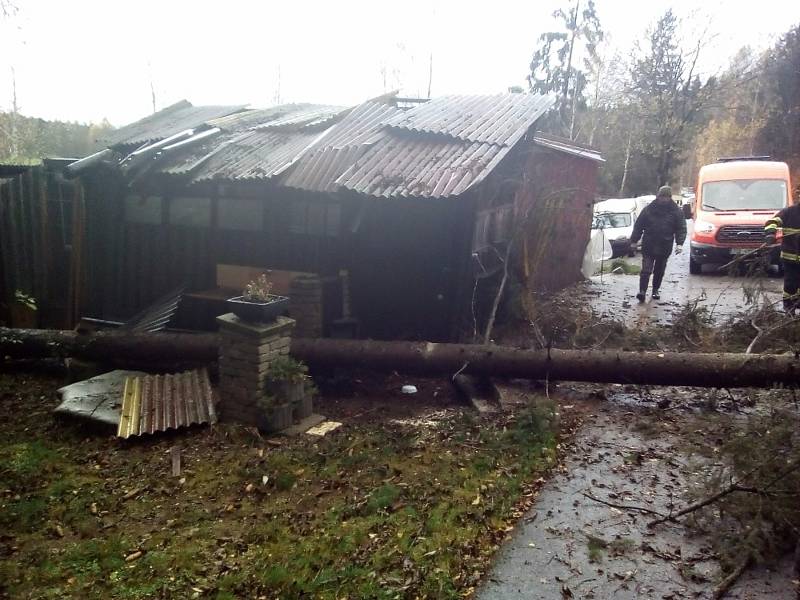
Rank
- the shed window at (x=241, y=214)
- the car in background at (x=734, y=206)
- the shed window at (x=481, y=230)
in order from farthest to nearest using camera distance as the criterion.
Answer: the car in background at (x=734, y=206)
the shed window at (x=241, y=214)
the shed window at (x=481, y=230)

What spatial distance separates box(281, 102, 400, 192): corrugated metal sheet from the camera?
7.26m

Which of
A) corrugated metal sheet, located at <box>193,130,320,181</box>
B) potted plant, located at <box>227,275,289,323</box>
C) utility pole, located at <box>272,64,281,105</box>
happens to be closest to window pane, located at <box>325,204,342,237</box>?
corrugated metal sheet, located at <box>193,130,320,181</box>

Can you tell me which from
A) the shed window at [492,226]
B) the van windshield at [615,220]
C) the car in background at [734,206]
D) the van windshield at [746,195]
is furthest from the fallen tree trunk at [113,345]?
the van windshield at [615,220]

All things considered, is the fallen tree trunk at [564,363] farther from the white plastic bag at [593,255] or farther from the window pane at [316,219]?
the white plastic bag at [593,255]

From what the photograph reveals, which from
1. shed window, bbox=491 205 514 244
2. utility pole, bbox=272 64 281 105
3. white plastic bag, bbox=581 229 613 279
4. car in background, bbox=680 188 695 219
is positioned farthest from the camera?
utility pole, bbox=272 64 281 105

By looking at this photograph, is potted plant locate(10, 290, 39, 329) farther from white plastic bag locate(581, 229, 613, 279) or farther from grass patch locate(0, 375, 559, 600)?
white plastic bag locate(581, 229, 613, 279)

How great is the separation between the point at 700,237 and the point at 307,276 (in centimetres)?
961

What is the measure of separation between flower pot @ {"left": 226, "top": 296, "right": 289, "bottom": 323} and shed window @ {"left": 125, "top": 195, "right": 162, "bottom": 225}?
4.50 m

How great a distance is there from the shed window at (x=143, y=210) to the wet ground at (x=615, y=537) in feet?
24.8

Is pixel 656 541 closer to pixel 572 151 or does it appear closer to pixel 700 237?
pixel 572 151

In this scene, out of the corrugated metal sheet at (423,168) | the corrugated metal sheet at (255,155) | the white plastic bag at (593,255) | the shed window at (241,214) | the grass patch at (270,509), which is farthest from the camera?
the white plastic bag at (593,255)

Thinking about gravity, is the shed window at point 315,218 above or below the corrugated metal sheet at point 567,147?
below

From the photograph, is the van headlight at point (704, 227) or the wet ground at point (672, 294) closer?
the wet ground at point (672, 294)

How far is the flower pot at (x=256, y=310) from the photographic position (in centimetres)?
568
